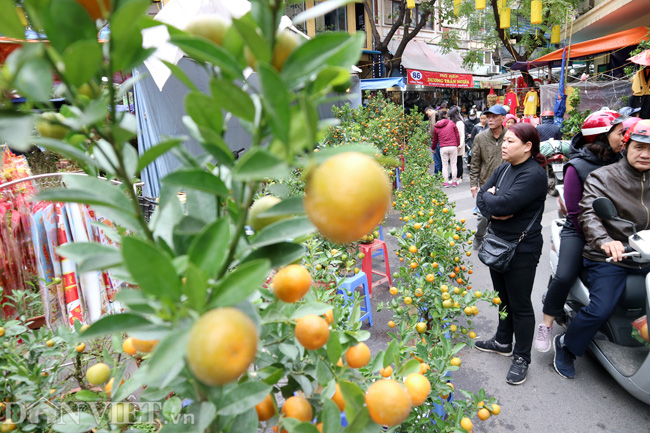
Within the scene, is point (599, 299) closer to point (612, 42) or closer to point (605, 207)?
point (605, 207)

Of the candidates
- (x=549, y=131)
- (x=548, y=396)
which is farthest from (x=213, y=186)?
(x=549, y=131)

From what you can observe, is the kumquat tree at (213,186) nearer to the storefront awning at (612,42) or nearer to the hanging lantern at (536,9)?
the storefront awning at (612,42)

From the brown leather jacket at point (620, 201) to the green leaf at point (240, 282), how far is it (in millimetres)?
2602

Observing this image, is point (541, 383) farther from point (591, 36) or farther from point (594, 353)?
point (591, 36)

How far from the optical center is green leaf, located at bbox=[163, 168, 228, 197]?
472 mm

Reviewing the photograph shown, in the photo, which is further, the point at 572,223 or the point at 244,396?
the point at 572,223

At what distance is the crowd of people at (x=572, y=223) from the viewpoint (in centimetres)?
242

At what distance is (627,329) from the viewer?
2.57 metres

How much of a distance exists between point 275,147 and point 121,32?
0.72 ft

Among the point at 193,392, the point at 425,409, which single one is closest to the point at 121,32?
the point at 193,392

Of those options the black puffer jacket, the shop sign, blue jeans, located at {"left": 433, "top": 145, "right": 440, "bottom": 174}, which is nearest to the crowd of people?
the black puffer jacket

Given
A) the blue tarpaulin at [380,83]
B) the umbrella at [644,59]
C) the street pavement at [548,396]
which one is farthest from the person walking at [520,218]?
the blue tarpaulin at [380,83]

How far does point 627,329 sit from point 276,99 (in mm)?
3089

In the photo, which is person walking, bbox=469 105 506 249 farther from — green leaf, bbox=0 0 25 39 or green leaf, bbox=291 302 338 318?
green leaf, bbox=0 0 25 39
